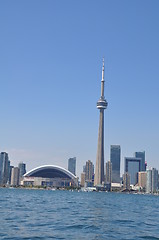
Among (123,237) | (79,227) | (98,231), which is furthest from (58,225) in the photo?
(123,237)

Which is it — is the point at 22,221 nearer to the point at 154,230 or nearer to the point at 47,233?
the point at 47,233

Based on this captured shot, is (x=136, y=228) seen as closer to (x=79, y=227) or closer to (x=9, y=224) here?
(x=79, y=227)

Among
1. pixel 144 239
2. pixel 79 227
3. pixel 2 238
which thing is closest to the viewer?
pixel 2 238

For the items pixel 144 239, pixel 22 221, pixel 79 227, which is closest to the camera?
pixel 144 239

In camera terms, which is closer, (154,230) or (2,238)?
(2,238)

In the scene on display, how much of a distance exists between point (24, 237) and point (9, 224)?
241 inches

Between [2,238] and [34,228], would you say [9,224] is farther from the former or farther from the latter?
[2,238]

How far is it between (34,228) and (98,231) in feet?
16.6

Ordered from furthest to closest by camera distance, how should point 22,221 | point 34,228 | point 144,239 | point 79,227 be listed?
point 22,221, point 79,227, point 34,228, point 144,239

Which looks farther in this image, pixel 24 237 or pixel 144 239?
pixel 144 239

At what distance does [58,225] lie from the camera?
30141 mm

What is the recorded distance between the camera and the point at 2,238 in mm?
22766

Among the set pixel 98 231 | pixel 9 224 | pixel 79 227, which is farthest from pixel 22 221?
pixel 98 231

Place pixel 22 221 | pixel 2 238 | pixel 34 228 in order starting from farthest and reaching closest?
1. pixel 22 221
2. pixel 34 228
3. pixel 2 238
